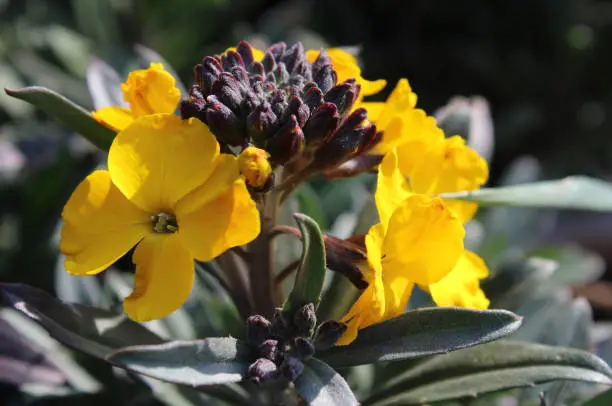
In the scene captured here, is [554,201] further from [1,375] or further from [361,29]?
[361,29]

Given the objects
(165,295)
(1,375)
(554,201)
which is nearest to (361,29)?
(554,201)

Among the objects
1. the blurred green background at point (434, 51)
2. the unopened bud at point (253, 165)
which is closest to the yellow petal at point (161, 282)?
the unopened bud at point (253, 165)

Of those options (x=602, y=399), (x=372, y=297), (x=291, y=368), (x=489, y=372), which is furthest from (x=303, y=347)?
(x=602, y=399)

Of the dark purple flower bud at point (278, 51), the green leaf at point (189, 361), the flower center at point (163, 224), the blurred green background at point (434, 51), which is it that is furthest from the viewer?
the blurred green background at point (434, 51)

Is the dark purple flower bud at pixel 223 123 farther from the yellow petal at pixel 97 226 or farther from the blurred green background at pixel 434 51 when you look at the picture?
the blurred green background at pixel 434 51

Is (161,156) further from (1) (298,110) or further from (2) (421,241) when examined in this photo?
(2) (421,241)

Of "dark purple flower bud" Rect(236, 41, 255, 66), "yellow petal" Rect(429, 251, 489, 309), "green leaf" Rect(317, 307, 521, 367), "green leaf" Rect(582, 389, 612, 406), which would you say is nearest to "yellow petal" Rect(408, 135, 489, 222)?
"yellow petal" Rect(429, 251, 489, 309)
